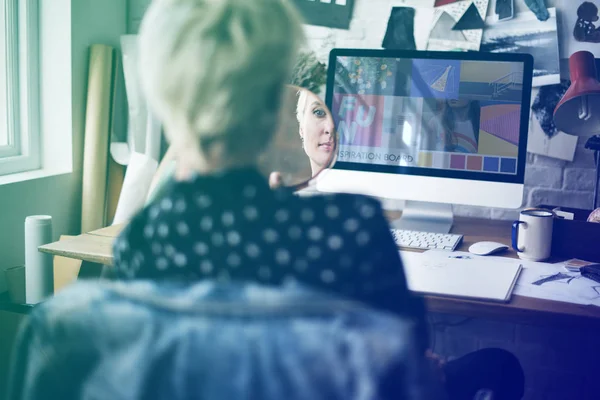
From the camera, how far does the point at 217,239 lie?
2.36ft

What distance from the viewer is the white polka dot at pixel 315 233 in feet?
2.36

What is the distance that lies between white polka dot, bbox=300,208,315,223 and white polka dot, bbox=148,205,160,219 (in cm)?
17

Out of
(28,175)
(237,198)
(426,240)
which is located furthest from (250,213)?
(28,175)

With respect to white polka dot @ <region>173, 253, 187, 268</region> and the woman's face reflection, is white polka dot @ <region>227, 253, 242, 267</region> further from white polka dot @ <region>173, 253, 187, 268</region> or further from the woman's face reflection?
the woman's face reflection

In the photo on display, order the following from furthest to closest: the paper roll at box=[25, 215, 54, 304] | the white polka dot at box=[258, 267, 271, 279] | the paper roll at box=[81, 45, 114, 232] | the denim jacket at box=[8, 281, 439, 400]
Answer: the paper roll at box=[81, 45, 114, 232], the paper roll at box=[25, 215, 54, 304], the white polka dot at box=[258, 267, 271, 279], the denim jacket at box=[8, 281, 439, 400]

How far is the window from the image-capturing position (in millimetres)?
1837

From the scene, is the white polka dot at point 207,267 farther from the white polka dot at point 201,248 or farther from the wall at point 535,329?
the wall at point 535,329

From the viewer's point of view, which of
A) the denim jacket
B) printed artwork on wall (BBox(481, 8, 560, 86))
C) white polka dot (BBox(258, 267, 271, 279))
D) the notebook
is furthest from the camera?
printed artwork on wall (BBox(481, 8, 560, 86))

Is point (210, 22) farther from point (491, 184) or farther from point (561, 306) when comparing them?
point (491, 184)

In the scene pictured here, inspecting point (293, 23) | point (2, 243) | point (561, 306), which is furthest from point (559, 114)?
point (2, 243)

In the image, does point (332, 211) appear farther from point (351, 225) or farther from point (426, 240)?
point (426, 240)

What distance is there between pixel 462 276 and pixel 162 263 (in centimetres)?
70

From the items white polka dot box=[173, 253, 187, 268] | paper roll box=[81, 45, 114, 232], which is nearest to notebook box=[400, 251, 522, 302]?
white polka dot box=[173, 253, 187, 268]

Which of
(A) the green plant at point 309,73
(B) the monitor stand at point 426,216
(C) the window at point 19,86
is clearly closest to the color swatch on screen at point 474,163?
(B) the monitor stand at point 426,216
